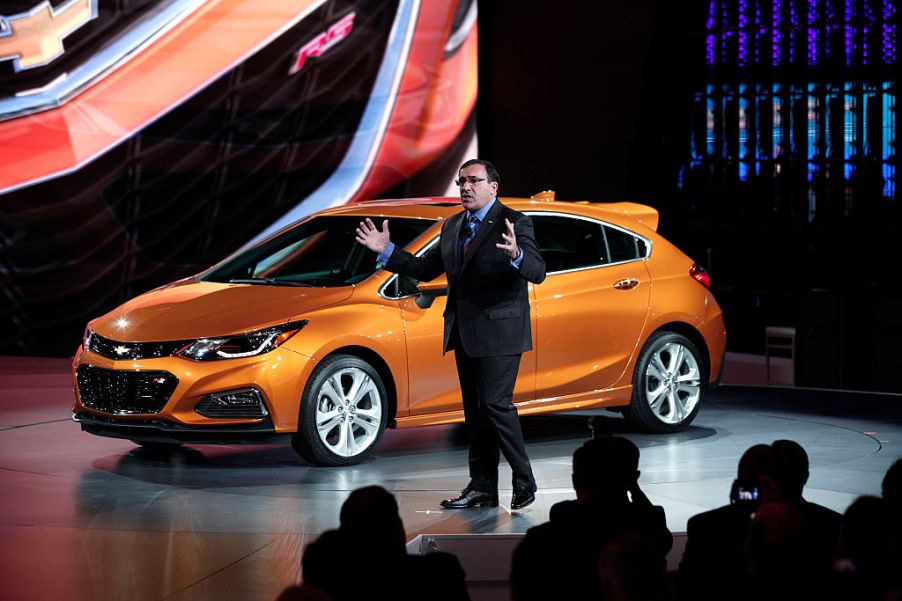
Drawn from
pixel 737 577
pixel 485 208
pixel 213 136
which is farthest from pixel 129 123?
pixel 737 577

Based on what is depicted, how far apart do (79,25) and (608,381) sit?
849 centimetres

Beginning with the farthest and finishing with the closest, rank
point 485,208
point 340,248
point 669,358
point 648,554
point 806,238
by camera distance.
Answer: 1. point 806,238
2. point 669,358
3. point 340,248
4. point 485,208
5. point 648,554

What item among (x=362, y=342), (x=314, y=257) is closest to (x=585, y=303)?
(x=362, y=342)

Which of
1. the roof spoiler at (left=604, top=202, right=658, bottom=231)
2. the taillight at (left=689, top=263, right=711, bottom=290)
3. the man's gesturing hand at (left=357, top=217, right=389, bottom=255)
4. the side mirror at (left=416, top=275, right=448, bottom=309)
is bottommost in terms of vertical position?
the taillight at (left=689, top=263, right=711, bottom=290)

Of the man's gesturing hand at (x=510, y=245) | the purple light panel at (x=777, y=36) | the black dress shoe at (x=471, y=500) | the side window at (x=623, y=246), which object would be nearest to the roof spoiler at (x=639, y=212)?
the side window at (x=623, y=246)

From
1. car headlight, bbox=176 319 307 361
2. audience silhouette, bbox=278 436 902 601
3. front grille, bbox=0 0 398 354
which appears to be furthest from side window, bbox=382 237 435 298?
front grille, bbox=0 0 398 354

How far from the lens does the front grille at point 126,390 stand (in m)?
8.50

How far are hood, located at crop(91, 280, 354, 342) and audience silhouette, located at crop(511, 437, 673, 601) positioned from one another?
4.18 meters

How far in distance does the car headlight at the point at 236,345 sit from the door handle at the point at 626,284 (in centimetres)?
239

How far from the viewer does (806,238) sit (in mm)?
15008

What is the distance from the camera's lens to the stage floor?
624 cm

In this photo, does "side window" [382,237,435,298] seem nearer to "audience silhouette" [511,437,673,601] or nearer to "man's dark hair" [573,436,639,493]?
"audience silhouette" [511,437,673,601]

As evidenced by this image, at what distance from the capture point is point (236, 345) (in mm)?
8500

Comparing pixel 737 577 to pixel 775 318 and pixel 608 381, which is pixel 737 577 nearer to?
pixel 608 381
